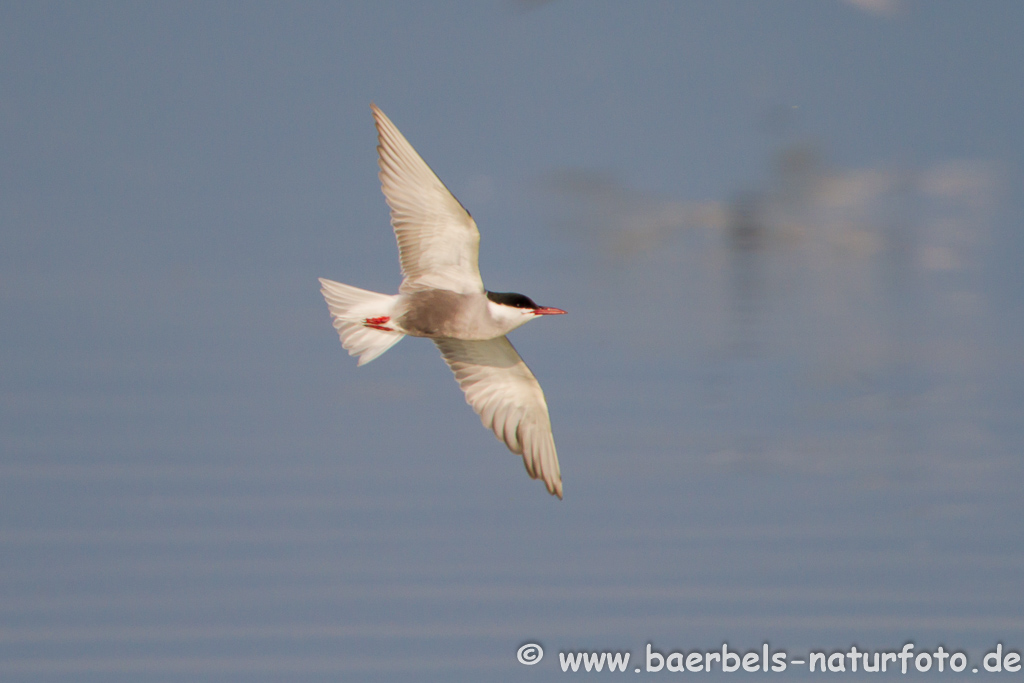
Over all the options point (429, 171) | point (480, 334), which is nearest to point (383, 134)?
point (429, 171)

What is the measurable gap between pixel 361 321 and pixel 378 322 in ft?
0.32

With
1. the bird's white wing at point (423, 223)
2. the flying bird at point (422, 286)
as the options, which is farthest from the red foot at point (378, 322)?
the bird's white wing at point (423, 223)

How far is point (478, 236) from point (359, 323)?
30.3 inches

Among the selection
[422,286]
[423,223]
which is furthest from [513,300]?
[423,223]

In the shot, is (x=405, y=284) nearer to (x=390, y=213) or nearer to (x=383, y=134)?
(x=390, y=213)

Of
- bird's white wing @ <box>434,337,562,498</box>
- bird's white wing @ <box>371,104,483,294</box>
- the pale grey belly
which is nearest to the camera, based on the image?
bird's white wing @ <box>371,104,483,294</box>

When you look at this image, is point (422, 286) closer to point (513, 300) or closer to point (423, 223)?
point (423, 223)

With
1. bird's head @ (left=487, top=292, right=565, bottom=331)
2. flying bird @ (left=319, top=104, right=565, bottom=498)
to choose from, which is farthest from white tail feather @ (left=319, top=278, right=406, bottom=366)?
bird's head @ (left=487, top=292, right=565, bottom=331)

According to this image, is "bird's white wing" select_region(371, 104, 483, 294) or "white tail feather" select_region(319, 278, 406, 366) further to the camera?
"white tail feather" select_region(319, 278, 406, 366)

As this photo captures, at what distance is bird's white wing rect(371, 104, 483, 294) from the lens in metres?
5.56

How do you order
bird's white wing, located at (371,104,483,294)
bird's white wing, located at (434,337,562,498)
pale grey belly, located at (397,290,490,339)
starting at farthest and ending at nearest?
1. bird's white wing, located at (434,337,562,498)
2. pale grey belly, located at (397,290,490,339)
3. bird's white wing, located at (371,104,483,294)

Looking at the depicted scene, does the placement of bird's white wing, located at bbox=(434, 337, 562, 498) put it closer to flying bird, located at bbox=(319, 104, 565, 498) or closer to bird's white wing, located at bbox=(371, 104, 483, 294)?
flying bird, located at bbox=(319, 104, 565, 498)

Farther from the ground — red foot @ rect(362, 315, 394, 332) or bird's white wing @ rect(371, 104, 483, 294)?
bird's white wing @ rect(371, 104, 483, 294)

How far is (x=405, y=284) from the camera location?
575cm
